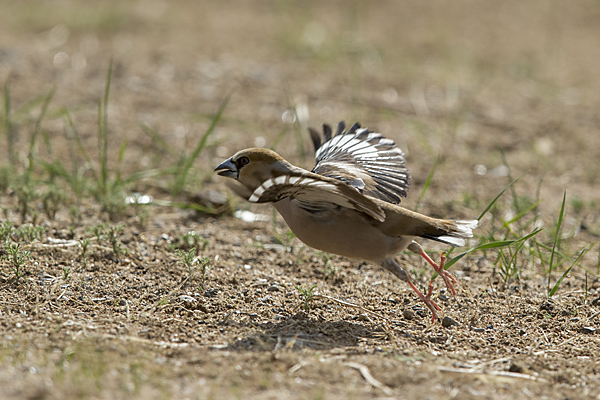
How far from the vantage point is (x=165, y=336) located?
11.8 ft

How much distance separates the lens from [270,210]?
5.91m

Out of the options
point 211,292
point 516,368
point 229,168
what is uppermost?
point 229,168

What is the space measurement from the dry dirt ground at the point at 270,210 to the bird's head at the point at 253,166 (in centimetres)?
67

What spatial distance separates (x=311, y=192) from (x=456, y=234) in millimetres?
1047

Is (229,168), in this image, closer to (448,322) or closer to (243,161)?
(243,161)

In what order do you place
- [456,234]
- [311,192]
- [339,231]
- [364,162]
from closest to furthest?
[311,192]
[339,231]
[456,234]
[364,162]

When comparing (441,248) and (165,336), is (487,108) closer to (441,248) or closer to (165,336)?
(441,248)

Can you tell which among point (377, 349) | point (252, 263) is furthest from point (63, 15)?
point (377, 349)

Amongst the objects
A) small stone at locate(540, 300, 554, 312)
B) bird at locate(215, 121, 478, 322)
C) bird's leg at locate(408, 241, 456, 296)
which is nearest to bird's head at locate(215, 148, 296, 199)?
bird at locate(215, 121, 478, 322)

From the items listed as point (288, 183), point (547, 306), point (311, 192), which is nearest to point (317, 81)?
point (547, 306)

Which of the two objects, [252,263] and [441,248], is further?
[441,248]

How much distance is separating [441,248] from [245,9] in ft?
25.7

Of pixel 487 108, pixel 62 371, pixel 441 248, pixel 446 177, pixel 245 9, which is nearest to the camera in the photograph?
pixel 62 371

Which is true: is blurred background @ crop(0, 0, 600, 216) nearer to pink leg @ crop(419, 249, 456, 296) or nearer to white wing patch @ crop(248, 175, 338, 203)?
pink leg @ crop(419, 249, 456, 296)
